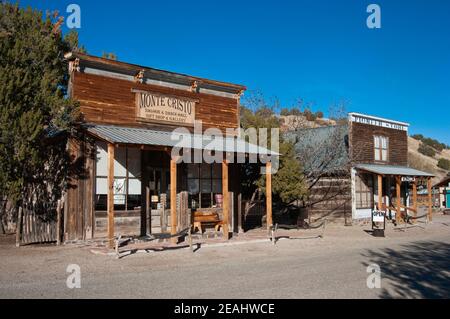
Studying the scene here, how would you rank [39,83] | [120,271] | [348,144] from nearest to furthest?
[120,271], [39,83], [348,144]

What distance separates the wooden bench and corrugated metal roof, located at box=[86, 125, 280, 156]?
7.74 ft

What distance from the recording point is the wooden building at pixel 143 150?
1300cm

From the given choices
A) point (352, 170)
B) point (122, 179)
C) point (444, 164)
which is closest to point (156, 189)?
point (122, 179)

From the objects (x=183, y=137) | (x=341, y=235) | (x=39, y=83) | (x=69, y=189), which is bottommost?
(x=341, y=235)

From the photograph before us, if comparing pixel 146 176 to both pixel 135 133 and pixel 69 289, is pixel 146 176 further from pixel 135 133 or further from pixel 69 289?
pixel 69 289

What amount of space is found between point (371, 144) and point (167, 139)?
14.1 meters

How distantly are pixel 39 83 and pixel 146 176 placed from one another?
394cm

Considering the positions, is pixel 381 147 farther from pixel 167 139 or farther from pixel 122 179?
pixel 122 179

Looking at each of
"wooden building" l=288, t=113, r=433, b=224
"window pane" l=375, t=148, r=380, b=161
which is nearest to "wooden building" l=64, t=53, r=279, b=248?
"wooden building" l=288, t=113, r=433, b=224

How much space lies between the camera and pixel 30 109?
1239cm

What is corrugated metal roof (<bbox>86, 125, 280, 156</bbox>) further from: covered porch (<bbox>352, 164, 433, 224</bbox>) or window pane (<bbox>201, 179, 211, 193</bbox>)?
covered porch (<bbox>352, 164, 433, 224</bbox>)

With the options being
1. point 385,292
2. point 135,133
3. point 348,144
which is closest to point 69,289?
point 385,292

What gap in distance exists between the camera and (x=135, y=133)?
13672 mm

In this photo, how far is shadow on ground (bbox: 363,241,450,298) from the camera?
769 centimetres
